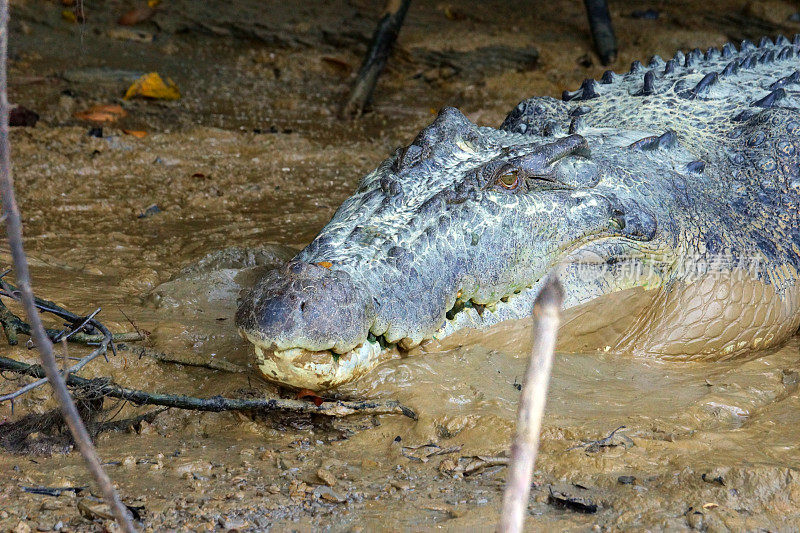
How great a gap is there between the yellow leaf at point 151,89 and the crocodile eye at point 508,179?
4849 millimetres

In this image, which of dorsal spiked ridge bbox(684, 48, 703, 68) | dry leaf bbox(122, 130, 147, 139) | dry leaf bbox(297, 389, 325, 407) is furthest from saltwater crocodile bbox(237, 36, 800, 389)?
dry leaf bbox(122, 130, 147, 139)

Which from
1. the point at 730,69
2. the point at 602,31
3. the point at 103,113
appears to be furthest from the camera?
the point at 602,31

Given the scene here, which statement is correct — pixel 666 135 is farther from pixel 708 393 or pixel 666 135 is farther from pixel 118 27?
pixel 118 27

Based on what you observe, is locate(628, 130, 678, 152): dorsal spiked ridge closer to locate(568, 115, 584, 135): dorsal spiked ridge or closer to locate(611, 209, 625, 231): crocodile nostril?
locate(568, 115, 584, 135): dorsal spiked ridge

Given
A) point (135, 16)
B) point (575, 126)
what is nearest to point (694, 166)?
point (575, 126)

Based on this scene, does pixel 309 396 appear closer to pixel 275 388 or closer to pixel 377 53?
Answer: pixel 275 388

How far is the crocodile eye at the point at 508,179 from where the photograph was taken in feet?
10.7

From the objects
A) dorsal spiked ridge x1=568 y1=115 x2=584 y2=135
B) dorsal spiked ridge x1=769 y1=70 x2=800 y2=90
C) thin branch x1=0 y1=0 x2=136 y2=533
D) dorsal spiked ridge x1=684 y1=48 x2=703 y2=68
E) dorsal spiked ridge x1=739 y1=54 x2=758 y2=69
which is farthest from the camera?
dorsal spiked ridge x1=684 y1=48 x2=703 y2=68

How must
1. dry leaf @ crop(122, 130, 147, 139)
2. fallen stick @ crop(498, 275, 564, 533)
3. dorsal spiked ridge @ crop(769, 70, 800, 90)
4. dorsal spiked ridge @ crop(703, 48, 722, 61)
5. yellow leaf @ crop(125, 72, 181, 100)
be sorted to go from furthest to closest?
yellow leaf @ crop(125, 72, 181, 100), dry leaf @ crop(122, 130, 147, 139), dorsal spiked ridge @ crop(703, 48, 722, 61), dorsal spiked ridge @ crop(769, 70, 800, 90), fallen stick @ crop(498, 275, 564, 533)

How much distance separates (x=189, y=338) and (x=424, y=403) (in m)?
1.08

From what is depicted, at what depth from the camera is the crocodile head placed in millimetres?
2609

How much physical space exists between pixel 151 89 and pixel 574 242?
199 inches

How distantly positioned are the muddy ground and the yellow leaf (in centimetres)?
16

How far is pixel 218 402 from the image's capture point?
2.63 m
